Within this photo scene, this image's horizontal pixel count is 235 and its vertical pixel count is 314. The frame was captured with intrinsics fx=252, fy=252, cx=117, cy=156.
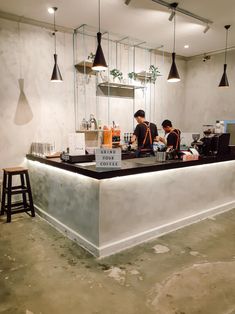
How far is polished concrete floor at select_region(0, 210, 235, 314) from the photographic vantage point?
2025 millimetres

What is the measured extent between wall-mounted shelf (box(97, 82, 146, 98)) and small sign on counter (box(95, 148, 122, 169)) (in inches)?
110

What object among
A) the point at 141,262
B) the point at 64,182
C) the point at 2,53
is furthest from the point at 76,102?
the point at 141,262

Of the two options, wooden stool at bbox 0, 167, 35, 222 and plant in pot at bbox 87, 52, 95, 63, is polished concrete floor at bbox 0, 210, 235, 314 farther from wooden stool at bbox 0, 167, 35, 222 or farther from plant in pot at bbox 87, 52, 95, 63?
plant in pot at bbox 87, 52, 95, 63

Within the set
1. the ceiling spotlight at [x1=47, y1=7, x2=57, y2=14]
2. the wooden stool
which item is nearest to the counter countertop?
the wooden stool

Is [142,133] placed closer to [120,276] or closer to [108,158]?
[108,158]

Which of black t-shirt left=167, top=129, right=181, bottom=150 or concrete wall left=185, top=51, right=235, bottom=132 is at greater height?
concrete wall left=185, top=51, right=235, bottom=132

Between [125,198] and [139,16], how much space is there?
10.4 ft

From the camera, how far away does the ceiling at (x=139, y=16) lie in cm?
380

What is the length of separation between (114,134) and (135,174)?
2.59m

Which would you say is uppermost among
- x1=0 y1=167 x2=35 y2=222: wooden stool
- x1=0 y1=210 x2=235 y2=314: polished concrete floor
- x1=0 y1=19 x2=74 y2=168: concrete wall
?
x1=0 y1=19 x2=74 y2=168: concrete wall

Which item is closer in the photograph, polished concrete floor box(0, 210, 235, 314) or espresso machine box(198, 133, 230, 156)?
polished concrete floor box(0, 210, 235, 314)

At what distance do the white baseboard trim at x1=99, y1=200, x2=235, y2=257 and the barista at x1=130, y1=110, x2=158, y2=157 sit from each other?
1321 mm

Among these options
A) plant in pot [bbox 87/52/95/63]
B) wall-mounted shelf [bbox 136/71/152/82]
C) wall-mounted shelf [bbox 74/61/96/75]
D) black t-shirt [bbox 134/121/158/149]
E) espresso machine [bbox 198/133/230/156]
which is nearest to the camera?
espresso machine [bbox 198/133/230/156]

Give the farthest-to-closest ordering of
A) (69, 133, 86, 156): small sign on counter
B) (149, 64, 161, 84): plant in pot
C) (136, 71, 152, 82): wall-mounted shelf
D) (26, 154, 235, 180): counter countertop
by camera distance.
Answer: (149, 64, 161, 84): plant in pot → (136, 71, 152, 82): wall-mounted shelf → (69, 133, 86, 156): small sign on counter → (26, 154, 235, 180): counter countertop
